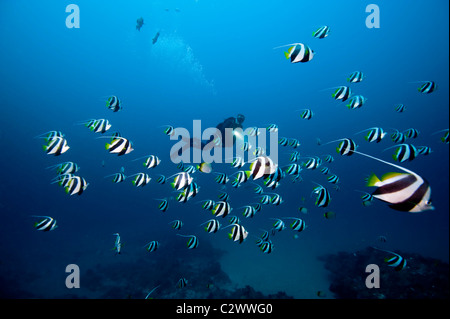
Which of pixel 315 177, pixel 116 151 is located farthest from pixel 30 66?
pixel 116 151

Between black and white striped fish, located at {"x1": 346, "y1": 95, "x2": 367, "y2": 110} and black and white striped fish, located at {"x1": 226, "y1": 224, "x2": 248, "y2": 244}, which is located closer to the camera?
black and white striped fish, located at {"x1": 226, "y1": 224, "x2": 248, "y2": 244}

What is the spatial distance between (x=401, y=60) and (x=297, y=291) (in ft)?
307

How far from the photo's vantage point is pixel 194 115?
106 metres

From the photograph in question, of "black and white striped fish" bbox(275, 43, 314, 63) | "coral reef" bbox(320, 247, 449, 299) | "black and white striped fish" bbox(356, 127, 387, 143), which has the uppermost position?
"black and white striped fish" bbox(275, 43, 314, 63)

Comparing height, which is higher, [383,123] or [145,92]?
[145,92]

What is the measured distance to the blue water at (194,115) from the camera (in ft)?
58.8

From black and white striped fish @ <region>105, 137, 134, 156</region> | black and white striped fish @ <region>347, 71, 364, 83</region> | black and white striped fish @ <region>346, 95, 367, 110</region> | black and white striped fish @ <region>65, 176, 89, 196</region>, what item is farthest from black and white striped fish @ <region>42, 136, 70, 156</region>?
black and white striped fish @ <region>347, 71, 364, 83</region>

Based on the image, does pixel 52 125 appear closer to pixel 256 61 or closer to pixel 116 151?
pixel 256 61

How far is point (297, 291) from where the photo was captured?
1210 cm

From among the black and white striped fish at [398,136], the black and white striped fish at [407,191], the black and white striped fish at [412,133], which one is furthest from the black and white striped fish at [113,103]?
the black and white striped fish at [412,133]

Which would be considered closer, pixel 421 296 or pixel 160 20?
pixel 421 296

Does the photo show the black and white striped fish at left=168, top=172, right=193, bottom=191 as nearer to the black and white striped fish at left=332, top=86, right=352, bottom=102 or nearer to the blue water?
the black and white striped fish at left=332, top=86, right=352, bottom=102

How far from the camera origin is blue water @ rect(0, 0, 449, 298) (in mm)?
17922

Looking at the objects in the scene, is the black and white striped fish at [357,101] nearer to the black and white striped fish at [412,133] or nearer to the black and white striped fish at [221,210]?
the black and white striped fish at [412,133]
